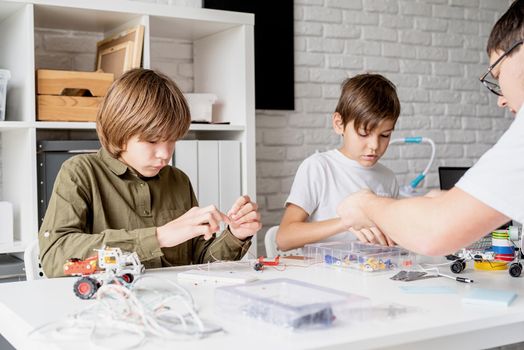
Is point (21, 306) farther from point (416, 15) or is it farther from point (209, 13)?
point (416, 15)

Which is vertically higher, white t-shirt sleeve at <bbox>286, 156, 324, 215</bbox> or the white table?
white t-shirt sleeve at <bbox>286, 156, 324, 215</bbox>

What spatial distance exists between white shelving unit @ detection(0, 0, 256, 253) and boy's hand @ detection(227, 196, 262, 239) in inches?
35.2

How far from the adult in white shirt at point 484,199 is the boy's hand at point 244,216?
0.46m

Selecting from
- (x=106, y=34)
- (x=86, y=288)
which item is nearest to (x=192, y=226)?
(x=86, y=288)

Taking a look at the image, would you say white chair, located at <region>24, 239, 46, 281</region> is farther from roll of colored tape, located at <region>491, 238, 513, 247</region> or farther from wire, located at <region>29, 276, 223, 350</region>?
roll of colored tape, located at <region>491, 238, 513, 247</region>

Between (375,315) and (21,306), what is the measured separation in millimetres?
663

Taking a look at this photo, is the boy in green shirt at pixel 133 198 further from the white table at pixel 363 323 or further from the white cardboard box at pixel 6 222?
the white cardboard box at pixel 6 222

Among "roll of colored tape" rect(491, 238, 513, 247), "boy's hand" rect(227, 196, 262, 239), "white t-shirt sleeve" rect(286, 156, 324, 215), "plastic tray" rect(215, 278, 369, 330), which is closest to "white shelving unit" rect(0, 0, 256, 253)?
"white t-shirt sleeve" rect(286, 156, 324, 215)

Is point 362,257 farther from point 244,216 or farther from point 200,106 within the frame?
point 200,106

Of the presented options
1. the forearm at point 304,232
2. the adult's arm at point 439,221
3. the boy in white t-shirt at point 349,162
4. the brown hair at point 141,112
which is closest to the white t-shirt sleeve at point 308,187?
the boy in white t-shirt at point 349,162

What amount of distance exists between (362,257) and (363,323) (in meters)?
0.54

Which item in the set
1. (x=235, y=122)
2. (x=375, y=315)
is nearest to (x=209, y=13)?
(x=235, y=122)

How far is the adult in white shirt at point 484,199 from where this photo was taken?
1.21m

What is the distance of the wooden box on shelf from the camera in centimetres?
246
